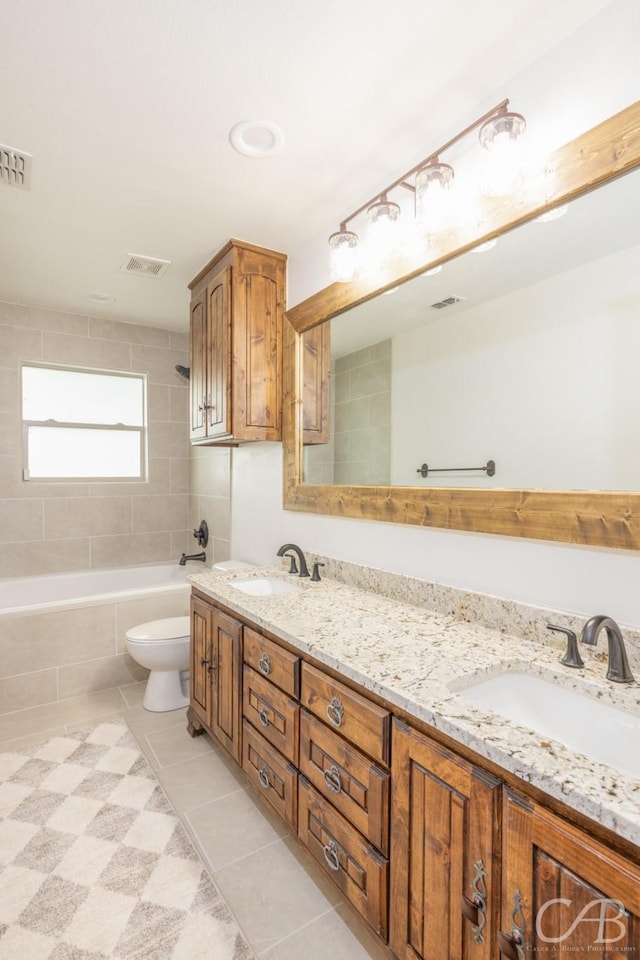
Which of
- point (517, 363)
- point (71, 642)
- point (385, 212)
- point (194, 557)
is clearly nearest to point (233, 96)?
point (385, 212)

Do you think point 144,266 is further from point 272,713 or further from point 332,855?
point 332,855

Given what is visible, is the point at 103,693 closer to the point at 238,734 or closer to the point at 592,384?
the point at 238,734

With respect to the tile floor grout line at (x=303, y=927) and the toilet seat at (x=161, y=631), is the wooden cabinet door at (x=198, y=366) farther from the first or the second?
the tile floor grout line at (x=303, y=927)

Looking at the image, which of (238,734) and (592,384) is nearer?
(592,384)

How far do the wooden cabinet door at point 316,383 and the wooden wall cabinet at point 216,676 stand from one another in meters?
0.95

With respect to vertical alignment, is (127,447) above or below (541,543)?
above

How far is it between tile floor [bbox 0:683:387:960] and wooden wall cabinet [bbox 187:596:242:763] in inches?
6.8

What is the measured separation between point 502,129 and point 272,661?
5.67ft

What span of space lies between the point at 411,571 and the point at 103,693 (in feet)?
7.10

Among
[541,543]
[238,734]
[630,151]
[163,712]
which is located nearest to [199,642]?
[238,734]

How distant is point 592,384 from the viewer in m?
1.22

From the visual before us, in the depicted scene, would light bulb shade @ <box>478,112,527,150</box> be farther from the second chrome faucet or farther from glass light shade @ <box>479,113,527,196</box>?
the second chrome faucet

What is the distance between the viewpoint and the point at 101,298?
3238 millimetres

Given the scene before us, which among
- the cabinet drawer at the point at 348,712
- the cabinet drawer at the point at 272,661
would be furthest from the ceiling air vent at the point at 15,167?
the cabinet drawer at the point at 348,712
